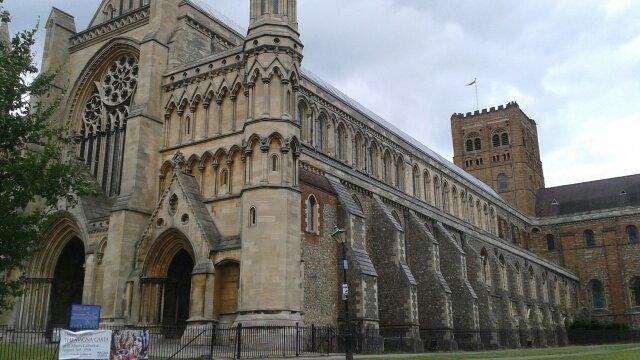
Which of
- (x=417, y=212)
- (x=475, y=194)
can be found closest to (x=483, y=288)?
(x=417, y=212)

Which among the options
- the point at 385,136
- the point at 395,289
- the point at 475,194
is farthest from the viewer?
the point at 475,194

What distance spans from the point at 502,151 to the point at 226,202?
59226 millimetres

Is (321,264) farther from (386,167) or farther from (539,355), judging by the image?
(386,167)

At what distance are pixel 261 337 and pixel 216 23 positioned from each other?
789 inches

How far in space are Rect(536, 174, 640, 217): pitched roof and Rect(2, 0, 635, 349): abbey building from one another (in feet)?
122

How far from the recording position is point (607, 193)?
74.2 metres

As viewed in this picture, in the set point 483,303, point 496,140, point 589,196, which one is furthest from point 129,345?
point 496,140

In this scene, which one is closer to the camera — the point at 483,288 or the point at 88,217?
the point at 88,217

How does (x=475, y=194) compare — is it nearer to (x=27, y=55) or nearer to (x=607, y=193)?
(x=607, y=193)

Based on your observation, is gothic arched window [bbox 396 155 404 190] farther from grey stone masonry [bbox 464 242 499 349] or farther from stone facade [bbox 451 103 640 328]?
stone facade [bbox 451 103 640 328]

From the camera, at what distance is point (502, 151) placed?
79.4m

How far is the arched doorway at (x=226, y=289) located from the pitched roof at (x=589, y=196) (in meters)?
58.4

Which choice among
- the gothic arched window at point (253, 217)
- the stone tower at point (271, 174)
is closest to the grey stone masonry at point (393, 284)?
the stone tower at point (271, 174)

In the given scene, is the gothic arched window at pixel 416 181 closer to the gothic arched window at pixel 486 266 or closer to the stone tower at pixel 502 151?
the gothic arched window at pixel 486 266
